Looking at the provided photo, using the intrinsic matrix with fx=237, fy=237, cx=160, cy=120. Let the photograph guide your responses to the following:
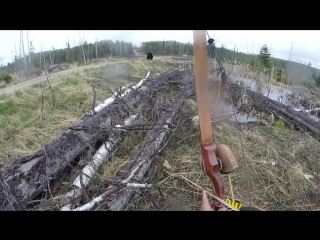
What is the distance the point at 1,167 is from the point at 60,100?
11.5 feet

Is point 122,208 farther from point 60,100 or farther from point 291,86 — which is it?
point 291,86

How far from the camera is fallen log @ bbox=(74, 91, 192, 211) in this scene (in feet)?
6.95

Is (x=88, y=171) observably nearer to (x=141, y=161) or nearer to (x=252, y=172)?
(x=141, y=161)

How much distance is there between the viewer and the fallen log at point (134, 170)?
2117 mm

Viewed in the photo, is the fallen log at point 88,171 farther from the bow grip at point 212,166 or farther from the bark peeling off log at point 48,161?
the bow grip at point 212,166

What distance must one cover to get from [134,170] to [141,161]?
22 centimetres

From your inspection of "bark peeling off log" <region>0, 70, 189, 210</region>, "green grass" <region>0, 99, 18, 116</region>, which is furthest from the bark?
"green grass" <region>0, 99, 18, 116</region>

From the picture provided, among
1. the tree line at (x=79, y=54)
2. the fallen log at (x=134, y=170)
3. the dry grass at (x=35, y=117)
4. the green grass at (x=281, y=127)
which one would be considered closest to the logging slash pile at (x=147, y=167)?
the fallen log at (x=134, y=170)

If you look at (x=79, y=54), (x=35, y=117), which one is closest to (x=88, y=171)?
(x=35, y=117)

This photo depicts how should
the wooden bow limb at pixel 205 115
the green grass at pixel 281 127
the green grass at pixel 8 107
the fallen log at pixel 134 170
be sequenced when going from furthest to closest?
the green grass at pixel 8 107, the green grass at pixel 281 127, the fallen log at pixel 134 170, the wooden bow limb at pixel 205 115

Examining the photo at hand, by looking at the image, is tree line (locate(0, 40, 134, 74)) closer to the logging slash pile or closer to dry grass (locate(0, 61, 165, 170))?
dry grass (locate(0, 61, 165, 170))

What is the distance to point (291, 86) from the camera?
11.0m
